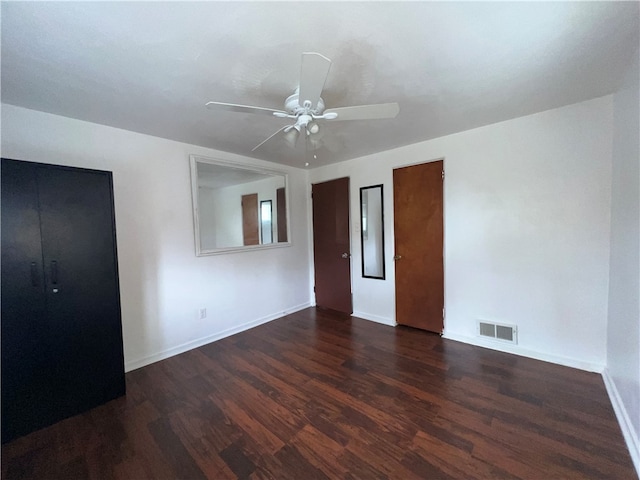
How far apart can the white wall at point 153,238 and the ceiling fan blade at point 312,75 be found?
6.58 ft

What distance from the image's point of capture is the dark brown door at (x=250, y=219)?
3463 mm

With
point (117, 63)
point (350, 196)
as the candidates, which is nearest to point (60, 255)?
point (117, 63)

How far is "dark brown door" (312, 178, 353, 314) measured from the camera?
3.84 meters

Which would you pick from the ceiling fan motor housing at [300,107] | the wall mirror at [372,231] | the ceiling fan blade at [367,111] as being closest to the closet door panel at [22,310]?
the ceiling fan motor housing at [300,107]

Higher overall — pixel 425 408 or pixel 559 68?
pixel 559 68

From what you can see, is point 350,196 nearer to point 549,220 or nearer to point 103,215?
point 549,220

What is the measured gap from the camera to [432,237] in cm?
299

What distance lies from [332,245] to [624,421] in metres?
3.19

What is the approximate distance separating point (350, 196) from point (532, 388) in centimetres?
283

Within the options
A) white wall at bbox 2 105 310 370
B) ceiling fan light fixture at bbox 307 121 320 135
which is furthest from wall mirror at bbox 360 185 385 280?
ceiling fan light fixture at bbox 307 121 320 135

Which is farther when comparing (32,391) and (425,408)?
(425,408)

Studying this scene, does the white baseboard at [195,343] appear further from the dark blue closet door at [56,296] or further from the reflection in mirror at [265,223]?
the reflection in mirror at [265,223]

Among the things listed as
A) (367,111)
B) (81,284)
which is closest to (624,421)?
(367,111)

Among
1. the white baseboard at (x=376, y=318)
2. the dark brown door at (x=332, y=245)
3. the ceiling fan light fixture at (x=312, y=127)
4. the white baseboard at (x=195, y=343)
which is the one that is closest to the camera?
the ceiling fan light fixture at (x=312, y=127)
